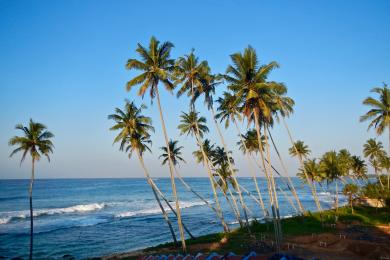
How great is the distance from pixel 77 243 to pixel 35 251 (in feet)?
15.1

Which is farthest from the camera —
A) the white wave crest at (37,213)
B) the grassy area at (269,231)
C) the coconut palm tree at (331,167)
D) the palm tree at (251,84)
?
the white wave crest at (37,213)

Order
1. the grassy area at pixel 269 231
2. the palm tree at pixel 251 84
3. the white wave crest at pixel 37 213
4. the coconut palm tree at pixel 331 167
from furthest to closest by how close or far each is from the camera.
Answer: the white wave crest at pixel 37 213, the coconut palm tree at pixel 331 167, the grassy area at pixel 269 231, the palm tree at pixel 251 84

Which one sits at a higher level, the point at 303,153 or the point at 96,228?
the point at 303,153

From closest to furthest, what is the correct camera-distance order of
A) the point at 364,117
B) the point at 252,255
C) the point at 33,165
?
the point at 252,255, the point at 33,165, the point at 364,117

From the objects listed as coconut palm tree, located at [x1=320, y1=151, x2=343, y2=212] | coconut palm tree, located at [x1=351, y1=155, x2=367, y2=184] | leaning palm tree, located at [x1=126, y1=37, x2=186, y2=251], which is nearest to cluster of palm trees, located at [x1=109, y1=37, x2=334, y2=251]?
leaning palm tree, located at [x1=126, y1=37, x2=186, y2=251]

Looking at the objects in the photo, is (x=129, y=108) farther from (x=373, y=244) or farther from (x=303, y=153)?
(x=303, y=153)

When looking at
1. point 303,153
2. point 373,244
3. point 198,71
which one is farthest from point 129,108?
point 303,153

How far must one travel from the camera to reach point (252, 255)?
11.2 m

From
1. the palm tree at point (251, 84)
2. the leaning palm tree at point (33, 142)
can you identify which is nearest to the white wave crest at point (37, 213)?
the leaning palm tree at point (33, 142)

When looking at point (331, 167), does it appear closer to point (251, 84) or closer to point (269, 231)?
point (269, 231)

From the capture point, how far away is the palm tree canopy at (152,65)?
825 inches

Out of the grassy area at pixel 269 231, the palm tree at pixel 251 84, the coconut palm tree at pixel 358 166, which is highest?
the palm tree at pixel 251 84

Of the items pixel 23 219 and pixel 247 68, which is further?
pixel 23 219

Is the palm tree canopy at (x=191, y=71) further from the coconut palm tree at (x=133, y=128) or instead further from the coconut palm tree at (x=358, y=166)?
the coconut palm tree at (x=358, y=166)
